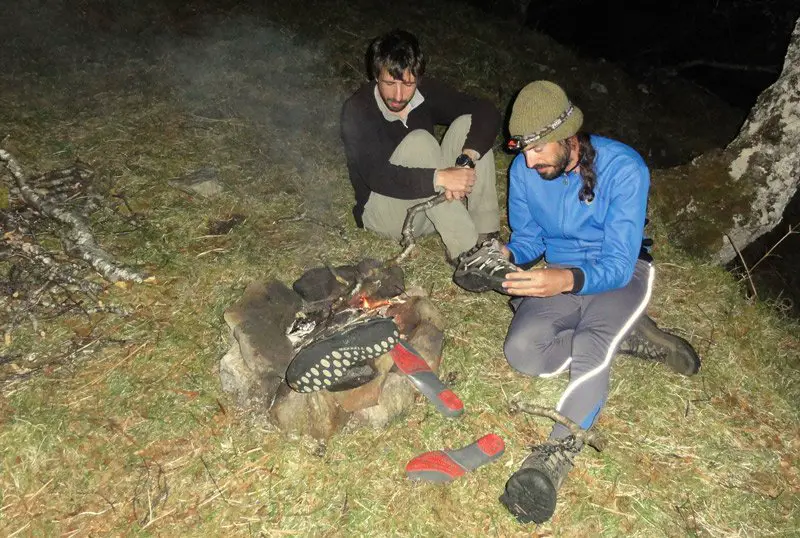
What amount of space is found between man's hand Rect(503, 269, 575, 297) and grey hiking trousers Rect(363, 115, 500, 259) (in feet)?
3.66

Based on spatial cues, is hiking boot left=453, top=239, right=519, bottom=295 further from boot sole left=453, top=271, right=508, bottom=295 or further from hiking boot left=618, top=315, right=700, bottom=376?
hiking boot left=618, top=315, right=700, bottom=376

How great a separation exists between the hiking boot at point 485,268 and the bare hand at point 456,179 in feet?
1.91

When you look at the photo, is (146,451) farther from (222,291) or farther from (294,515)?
(222,291)

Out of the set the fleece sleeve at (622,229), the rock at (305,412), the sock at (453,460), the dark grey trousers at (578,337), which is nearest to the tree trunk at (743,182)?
the dark grey trousers at (578,337)

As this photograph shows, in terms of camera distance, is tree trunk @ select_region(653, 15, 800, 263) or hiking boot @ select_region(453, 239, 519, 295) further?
tree trunk @ select_region(653, 15, 800, 263)

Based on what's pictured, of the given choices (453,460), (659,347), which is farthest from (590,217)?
(453,460)

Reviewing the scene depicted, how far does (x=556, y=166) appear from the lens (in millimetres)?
3082

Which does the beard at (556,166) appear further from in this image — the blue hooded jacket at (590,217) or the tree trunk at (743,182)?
the tree trunk at (743,182)

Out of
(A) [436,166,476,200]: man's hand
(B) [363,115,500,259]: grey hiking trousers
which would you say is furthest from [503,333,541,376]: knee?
(A) [436,166,476,200]: man's hand

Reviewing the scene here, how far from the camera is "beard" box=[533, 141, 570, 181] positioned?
9.91 feet

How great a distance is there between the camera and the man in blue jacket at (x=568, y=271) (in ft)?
9.39

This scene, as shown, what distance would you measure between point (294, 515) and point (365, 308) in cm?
126

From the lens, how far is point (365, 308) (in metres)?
3.36

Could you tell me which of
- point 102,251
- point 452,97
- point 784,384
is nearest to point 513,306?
point 452,97
